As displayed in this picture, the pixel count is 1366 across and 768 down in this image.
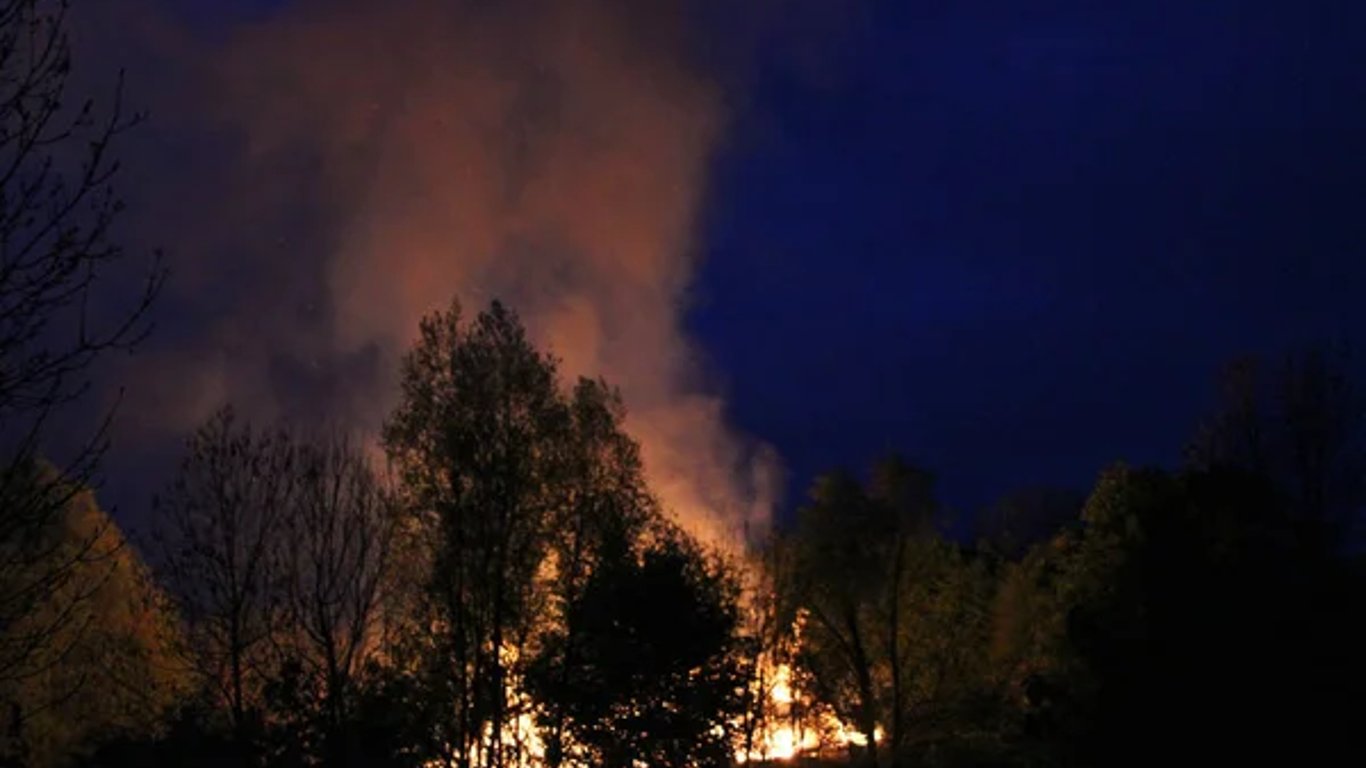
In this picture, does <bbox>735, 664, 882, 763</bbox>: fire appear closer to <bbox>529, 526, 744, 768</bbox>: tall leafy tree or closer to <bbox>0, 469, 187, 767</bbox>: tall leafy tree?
<bbox>529, 526, 744, 768</bbox>: tall leafy tree

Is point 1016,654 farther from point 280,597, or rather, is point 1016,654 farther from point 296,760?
point 280,597

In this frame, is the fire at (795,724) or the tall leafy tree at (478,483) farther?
the fire at (795,724)

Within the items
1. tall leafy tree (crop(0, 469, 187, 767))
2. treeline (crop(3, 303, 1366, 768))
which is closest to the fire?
treeline (crop(3, 303, 1366, 768))

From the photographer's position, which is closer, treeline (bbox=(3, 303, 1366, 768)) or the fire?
treeline (bbox=(3, 303, 1366, 768))

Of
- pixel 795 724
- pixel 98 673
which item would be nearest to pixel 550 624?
pixel 98 673

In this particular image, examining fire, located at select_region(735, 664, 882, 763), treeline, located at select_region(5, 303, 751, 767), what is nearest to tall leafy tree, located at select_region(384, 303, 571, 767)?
treeline, located at select_region(5, 303, 751, 767)

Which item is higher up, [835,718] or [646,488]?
[646,488]

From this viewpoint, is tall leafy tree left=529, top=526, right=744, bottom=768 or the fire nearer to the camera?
tall leafy tree left=529, top=526, right=744, bottom=768

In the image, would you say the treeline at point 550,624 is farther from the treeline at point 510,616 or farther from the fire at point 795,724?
the fire at point 795,724

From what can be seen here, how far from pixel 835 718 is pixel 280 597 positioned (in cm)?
3050

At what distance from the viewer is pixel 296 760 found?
24625 millimetres

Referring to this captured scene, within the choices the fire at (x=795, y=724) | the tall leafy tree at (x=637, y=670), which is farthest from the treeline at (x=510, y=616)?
the fire at (x=795, y=724)

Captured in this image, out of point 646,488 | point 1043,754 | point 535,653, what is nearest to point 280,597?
point 535,653

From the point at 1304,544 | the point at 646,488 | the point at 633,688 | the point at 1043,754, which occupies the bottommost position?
the point at 1043,754
